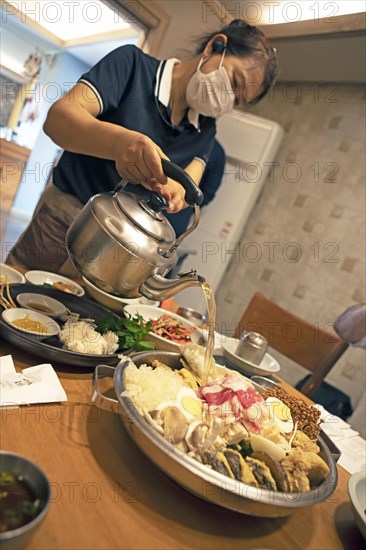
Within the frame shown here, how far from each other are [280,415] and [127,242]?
47cm

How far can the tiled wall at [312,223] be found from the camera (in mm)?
3139

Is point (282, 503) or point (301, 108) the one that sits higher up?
point (301, 108)

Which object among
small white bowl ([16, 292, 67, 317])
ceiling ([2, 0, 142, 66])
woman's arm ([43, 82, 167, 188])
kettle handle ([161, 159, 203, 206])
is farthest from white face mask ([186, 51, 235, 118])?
ceiling ([2, 0, 142, 66])

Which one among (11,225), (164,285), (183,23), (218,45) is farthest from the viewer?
(11,225)

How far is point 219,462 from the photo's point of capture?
1.92ft

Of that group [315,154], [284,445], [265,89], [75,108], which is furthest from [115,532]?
[315,154]

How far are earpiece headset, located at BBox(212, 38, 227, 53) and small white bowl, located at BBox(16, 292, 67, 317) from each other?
1048 millimetres

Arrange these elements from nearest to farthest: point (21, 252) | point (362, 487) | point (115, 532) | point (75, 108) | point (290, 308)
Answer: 1. point (115, 532)
2. point (362, 487)
3. point (75, 108)
4. point (21, 252)
5. point (290, 308)

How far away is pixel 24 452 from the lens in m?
0.57

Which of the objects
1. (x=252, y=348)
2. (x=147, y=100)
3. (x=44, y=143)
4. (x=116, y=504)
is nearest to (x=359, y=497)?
(x=116, y=504)

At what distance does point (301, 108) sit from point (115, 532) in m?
3.90

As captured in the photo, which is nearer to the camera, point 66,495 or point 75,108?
point 66,495

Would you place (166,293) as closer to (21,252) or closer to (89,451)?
(89,451)

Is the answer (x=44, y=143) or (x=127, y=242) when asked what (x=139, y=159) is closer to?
(x=127, y=242)
